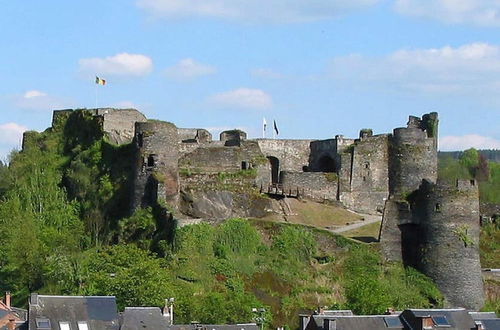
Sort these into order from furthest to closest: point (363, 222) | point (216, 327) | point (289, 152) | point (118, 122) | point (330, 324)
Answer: point (289, 152)
point (118, 122)
point (363, 222)
point (216, 327)
point (330, 324)

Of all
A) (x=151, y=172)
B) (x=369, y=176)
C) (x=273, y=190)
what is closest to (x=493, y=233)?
(x=369, y=176)

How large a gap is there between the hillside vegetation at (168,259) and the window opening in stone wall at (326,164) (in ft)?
36.1

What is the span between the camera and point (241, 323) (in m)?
57.9

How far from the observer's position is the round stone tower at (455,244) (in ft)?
219

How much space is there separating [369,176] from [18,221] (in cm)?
2055

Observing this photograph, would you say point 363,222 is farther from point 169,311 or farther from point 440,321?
point 169,311

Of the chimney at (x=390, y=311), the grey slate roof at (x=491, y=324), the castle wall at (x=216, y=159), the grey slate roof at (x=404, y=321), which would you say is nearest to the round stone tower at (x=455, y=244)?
the chimney at (x=390, y=311)

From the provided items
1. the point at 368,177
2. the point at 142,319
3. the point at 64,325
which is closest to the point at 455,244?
the point at 368,177

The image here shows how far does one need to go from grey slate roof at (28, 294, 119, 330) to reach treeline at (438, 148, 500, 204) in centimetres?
4593

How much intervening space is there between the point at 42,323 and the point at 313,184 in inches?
1040

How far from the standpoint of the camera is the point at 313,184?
243 feet

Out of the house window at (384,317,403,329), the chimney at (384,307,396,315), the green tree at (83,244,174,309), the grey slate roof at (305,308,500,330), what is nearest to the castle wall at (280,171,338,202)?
the green tree at (83,244,174,309)

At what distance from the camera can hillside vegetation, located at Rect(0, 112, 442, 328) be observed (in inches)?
2400

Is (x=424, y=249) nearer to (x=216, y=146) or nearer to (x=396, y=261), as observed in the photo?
(x=396, y=261)
